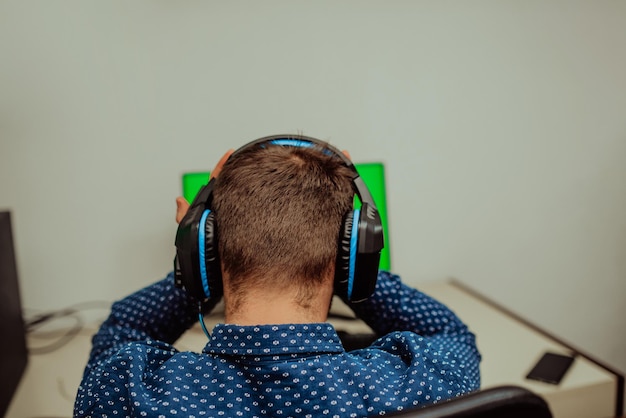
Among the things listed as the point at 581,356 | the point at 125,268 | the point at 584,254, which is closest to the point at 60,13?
the point at 125,268

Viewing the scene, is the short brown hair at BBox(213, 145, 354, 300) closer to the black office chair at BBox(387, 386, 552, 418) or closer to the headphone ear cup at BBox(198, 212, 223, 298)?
the headphone ear cup at BBox(198, 212, 223, 298)

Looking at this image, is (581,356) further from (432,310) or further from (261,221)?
(261,221)

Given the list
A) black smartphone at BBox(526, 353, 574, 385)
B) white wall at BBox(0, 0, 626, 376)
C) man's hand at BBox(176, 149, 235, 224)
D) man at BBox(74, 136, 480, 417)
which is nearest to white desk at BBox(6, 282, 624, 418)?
black smartphone at BBox(526, 353, 574, 385)

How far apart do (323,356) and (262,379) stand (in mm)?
80

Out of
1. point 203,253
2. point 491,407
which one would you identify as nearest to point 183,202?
point 203,253

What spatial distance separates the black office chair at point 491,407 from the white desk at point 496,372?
2.44 ft

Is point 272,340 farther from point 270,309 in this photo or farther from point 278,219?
point 278,219

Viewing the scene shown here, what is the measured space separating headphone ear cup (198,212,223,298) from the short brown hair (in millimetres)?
11

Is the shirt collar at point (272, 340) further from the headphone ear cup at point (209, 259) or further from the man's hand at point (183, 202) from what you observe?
the man's hand at point (183, 202)

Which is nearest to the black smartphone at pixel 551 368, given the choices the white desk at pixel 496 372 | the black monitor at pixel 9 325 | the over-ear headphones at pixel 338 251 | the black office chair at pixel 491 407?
the white desk at pixel 496 372

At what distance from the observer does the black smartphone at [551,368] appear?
1.16 metres

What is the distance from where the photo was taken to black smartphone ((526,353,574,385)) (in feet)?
3.80

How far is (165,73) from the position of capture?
138 cm

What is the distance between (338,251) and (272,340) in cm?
15
